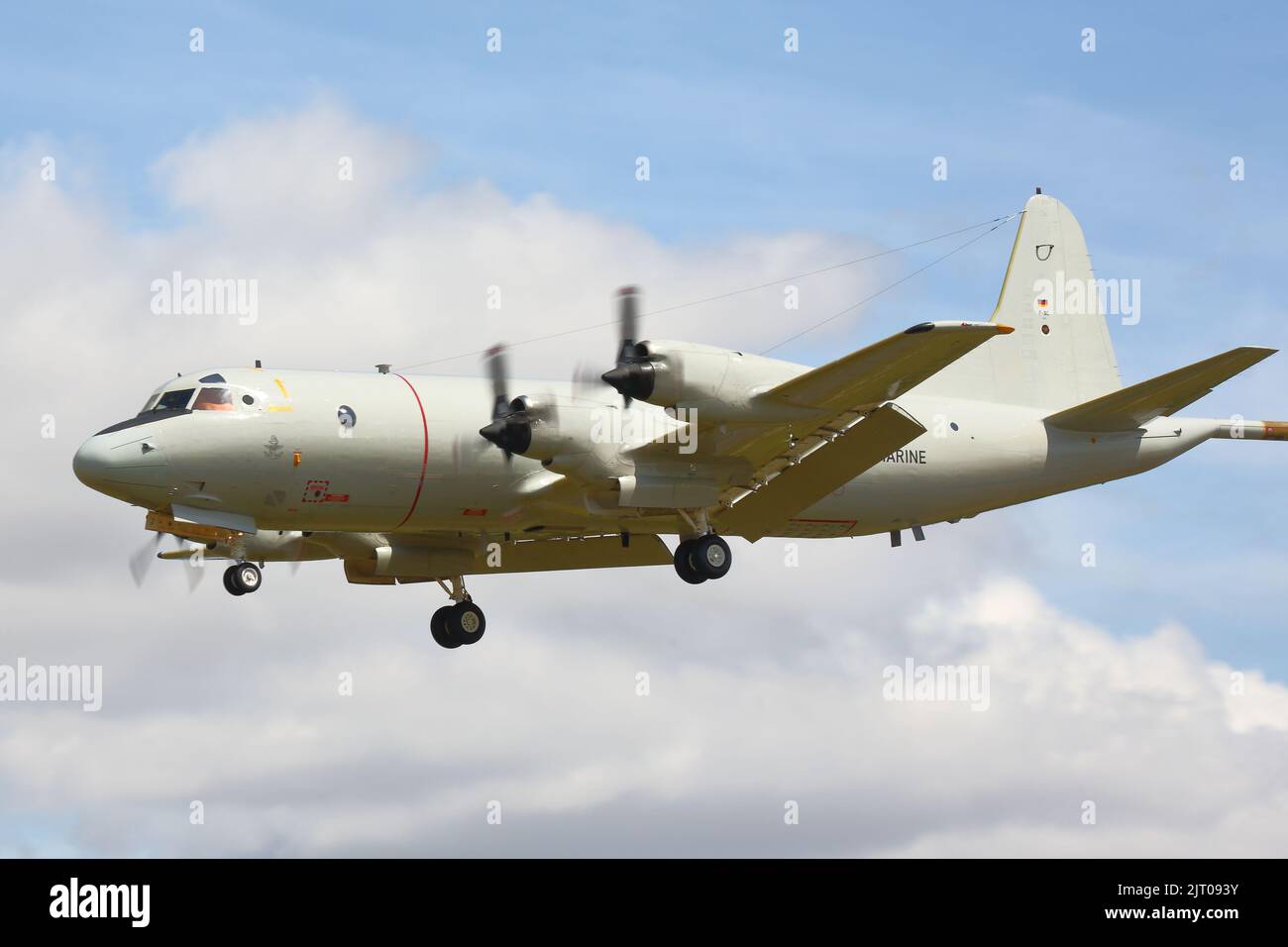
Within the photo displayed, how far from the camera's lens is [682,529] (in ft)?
92.3

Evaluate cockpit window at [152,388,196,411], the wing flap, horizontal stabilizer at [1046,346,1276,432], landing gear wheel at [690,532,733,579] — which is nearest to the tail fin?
horizontal stabilizer at [1046,346,1276,432]

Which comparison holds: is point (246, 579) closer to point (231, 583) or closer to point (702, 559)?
point (231, 583)

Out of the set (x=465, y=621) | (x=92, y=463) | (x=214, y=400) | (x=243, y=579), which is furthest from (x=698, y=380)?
(x=243, y=579)

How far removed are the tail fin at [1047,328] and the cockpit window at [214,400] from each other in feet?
41.9

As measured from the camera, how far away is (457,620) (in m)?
30.3

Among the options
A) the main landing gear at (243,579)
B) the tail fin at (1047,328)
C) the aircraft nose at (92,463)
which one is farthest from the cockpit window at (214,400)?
the tail fin at (1047,328)

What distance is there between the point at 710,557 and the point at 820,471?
8.01 ft

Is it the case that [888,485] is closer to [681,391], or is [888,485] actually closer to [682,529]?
[682,529]

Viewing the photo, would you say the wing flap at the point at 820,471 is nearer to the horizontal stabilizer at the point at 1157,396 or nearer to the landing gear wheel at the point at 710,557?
the landing gear wheel at the point at 710,557

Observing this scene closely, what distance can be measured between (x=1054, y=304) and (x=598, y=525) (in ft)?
33.7

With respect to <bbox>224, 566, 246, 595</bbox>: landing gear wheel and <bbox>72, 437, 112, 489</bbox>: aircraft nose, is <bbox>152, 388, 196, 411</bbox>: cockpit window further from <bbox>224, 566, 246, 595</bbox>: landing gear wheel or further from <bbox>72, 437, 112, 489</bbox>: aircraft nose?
<bbox>224, 566, 246, 595</bbox>: landing gear wheel

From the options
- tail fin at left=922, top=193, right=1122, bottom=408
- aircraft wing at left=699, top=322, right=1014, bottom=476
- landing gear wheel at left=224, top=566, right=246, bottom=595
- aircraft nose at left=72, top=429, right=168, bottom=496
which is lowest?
landing gear wheel at left=224, top=566, right=246, bottom=595

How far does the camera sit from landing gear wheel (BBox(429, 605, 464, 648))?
30312 mm

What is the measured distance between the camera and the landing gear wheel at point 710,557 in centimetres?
2669
